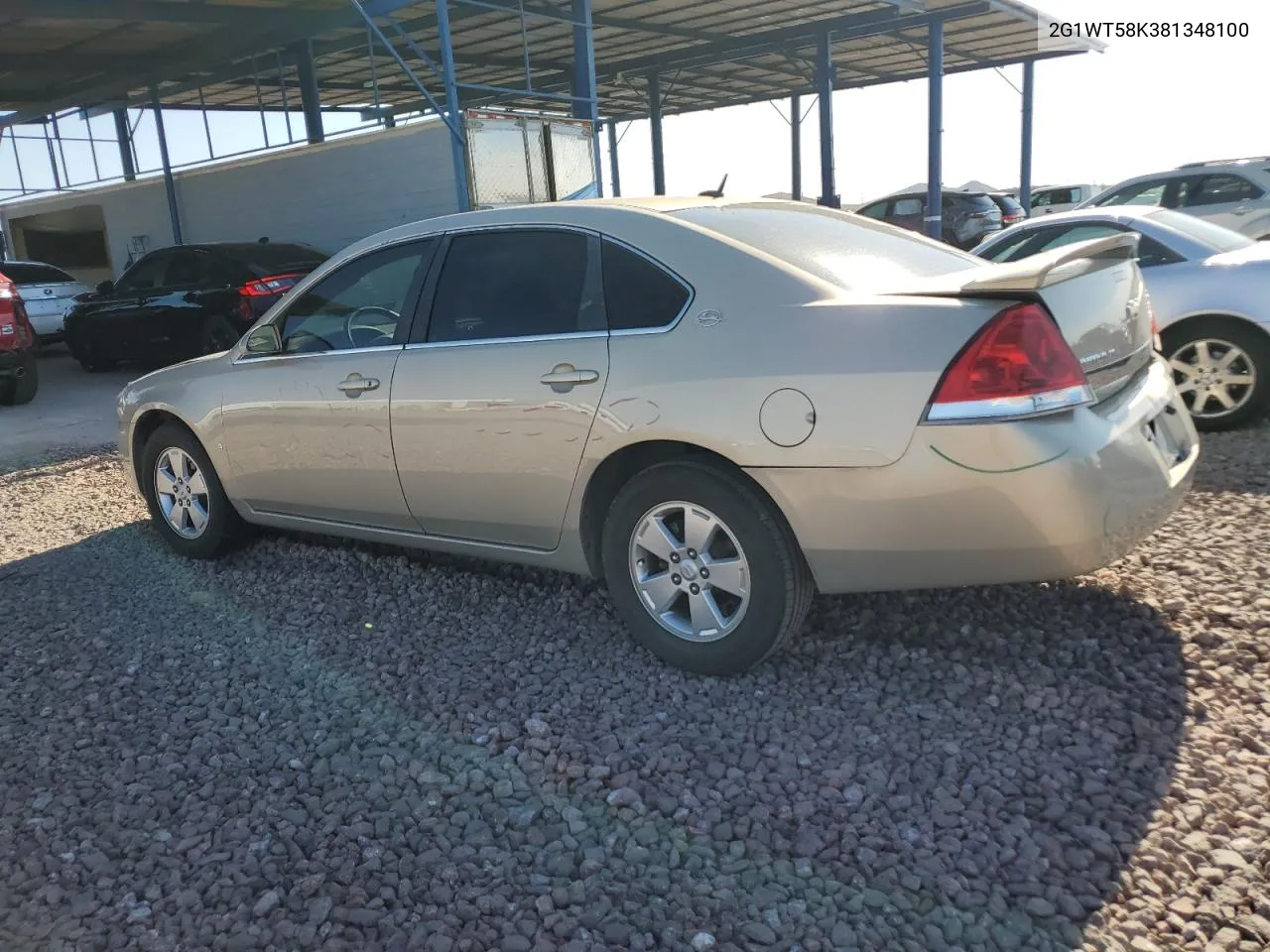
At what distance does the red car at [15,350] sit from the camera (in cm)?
991

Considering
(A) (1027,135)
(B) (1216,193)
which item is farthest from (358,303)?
(A) (1027,135)

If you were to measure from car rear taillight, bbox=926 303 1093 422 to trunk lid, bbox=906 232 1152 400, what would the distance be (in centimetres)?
10

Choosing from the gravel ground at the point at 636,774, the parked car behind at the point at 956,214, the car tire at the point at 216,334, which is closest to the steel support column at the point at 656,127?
the parked car behind at the point at 956,214

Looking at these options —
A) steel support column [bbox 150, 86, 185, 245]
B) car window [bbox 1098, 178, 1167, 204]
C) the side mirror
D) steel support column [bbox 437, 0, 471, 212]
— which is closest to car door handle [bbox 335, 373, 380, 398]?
the side mirror

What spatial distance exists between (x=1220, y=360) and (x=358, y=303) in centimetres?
505

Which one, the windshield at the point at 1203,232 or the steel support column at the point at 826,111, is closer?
the windshield at the point at 1203,232

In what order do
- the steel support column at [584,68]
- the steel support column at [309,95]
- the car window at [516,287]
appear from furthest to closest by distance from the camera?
the steel support column at [309,95]
the steel support column at [584,68]
the car window at [516,287]

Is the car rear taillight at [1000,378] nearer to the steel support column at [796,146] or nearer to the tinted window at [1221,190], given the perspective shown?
the tinted window at [1221,190]

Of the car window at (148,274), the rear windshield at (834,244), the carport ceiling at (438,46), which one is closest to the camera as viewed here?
the rear windshield at (834,244)

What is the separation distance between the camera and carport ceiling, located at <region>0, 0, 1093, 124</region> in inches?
580

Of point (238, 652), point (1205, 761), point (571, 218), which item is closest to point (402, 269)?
point (571, 218)

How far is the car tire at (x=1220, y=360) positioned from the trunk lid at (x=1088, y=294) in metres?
3.01

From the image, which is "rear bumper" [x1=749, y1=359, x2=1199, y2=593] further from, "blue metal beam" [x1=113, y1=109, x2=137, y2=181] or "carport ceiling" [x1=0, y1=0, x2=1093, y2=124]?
"blue metal beam" [x1=113, y1=109, x2=137, y2=181]

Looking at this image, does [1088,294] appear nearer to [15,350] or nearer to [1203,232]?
[1203,232]
